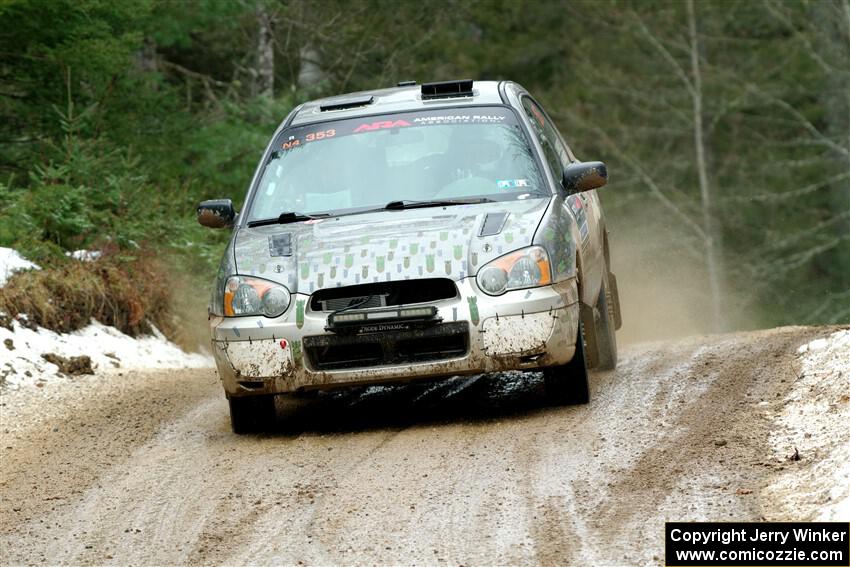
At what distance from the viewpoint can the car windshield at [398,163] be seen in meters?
8.07

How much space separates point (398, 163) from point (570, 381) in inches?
72.4

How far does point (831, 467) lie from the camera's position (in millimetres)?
5535

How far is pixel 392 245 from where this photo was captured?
23.7 feet

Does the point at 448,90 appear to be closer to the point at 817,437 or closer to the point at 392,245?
the point at 392,245

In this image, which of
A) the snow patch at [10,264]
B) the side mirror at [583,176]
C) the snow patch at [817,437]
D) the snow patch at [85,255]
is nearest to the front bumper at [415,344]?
the side mirror at [583,176]

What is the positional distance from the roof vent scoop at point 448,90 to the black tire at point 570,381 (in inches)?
85.1

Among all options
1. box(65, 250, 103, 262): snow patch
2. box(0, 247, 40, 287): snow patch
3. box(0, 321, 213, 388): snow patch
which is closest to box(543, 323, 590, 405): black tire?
box(0, 321, 213, 388): snow patch

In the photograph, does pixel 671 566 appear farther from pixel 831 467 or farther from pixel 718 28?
pixel 718 28

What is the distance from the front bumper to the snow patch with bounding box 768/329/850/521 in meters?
1.30

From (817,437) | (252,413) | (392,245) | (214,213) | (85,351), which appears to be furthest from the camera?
(85,351)

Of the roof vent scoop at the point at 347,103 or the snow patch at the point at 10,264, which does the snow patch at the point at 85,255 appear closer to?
the snow patch at the point at 10,264

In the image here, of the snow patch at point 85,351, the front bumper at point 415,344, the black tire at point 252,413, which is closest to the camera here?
the front bumper at point 415,344

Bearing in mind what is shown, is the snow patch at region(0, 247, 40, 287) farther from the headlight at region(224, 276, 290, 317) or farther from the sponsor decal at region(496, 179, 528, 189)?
the sponsor decal at region(496, 179, 528, 189)

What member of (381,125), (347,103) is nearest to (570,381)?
(381,125)
